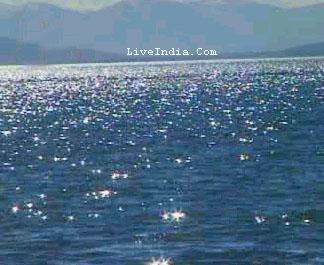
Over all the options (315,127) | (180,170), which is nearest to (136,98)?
(315,127)

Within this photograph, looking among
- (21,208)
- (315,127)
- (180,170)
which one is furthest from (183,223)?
(315,127)

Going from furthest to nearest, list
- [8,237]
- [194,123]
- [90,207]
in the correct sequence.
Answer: [194,123] → [90,207] → [8,237]

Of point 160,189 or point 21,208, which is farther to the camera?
point 160,189

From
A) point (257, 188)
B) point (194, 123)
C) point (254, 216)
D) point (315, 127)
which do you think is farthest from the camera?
point (194, 123)

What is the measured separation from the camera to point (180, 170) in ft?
203

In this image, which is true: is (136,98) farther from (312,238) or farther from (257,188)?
(312,238)

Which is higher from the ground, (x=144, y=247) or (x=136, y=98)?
(x=136, y=98)

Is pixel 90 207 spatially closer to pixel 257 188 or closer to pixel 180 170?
pixel 257 188

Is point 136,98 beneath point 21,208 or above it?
above

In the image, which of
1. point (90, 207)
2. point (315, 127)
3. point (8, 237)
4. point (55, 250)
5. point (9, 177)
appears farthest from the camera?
point (315, 127)

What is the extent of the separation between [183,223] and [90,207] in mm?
7130

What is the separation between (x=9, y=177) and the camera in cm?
6131

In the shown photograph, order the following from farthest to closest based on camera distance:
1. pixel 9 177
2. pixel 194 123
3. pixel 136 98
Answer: pixel 136 98, pixel 194 123, pixel 9 177

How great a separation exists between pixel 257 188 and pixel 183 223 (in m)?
10.7
